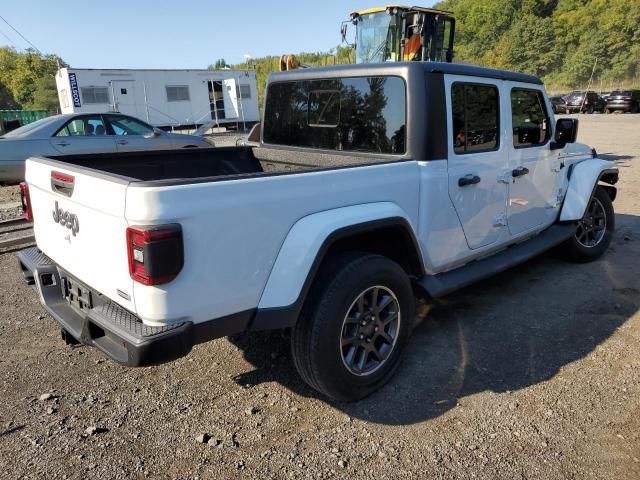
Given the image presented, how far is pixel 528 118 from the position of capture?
4.17 metres

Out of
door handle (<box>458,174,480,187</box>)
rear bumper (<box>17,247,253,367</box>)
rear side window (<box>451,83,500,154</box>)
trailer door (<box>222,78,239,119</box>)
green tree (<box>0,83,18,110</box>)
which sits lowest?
rear bumper (<box>17,247,253,367</box>)

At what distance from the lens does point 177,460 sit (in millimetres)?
2447

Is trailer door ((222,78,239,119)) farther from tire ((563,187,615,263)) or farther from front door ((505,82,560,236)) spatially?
front door ((505,82,560,236))

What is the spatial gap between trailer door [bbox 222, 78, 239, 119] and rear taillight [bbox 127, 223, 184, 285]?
994 inches

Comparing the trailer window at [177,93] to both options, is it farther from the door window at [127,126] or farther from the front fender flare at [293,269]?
the front fender flare at [293,269]

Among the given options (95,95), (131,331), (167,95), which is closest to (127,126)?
(131,331)

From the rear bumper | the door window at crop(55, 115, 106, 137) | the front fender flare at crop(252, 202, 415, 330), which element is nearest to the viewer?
the rear bumper

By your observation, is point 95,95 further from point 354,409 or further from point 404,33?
point 354,409

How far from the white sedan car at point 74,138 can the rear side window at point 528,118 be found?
6146 mm

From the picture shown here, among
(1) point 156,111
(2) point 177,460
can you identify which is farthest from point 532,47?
(2) point 177,460

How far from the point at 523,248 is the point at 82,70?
880 inches

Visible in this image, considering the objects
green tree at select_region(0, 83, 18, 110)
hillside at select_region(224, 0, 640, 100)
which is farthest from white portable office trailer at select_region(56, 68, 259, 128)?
green tree at select_region(0, 83, 18, 110)

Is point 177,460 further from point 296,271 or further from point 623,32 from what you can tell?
point 623,32

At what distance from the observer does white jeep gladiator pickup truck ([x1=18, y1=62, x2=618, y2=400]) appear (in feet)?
6.97
